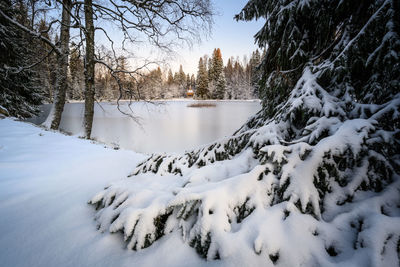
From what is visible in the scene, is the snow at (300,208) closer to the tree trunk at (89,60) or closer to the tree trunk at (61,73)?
the tree trunk at (89,60)

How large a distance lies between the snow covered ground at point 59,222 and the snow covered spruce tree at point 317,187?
11cm

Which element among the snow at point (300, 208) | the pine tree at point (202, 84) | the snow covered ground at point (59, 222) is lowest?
the snow covered ground at point (59, 222)

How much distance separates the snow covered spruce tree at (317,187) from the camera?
93 centimetres

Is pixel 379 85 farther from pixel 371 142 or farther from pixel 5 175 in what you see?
pixel 5 175

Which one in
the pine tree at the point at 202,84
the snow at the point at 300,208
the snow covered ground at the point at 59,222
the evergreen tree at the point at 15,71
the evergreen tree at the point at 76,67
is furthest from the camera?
the pine tree at the point at 202,84

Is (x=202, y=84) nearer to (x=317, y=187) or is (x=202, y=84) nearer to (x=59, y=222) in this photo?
(x=59, y=222)

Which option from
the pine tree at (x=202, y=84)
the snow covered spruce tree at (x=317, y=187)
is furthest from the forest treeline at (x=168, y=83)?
the snow covered spruce tree at (x=317, y=187)

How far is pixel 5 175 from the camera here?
7.80 feet

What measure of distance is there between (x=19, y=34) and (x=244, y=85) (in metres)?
46.7

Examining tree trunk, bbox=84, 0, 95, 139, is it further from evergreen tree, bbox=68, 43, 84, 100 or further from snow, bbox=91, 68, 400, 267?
snow, bbox=91, 68, 400, 267

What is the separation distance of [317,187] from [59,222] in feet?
7.55

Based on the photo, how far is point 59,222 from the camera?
1.53 m

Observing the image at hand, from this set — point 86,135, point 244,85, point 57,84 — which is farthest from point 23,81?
point 244,85

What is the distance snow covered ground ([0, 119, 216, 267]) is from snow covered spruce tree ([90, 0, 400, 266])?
11cm
